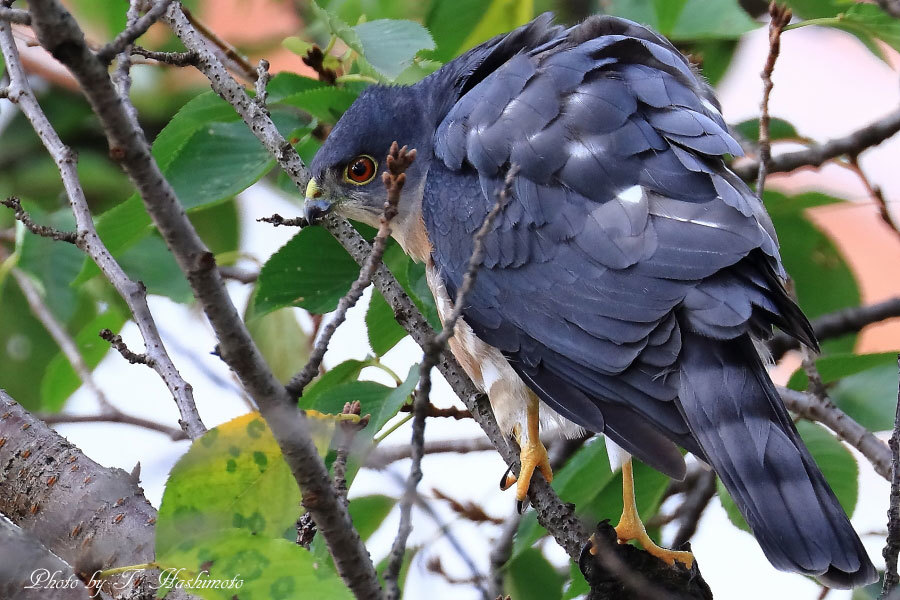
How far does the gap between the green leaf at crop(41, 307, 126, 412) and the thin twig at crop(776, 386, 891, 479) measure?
2387 millimetres

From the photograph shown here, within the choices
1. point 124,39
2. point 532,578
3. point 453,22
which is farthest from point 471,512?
point 124,39

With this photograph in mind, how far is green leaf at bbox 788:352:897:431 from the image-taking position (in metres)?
3.23

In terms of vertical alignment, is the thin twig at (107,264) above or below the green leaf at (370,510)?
above

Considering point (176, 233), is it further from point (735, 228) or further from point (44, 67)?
point (44, 67)

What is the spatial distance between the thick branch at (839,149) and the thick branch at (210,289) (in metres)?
2.82

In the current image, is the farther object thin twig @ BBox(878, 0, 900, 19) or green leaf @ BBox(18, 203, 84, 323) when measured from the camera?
green leaf @ BBox(18, 203, 84, 323)

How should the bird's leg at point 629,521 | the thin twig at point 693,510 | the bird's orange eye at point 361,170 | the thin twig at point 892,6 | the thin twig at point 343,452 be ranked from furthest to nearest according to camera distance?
the thin twig at point 693,510 < the bird's orange eye at point 361,170 < the bird's leg at point 629,521 < the thin twig at point 892,6 < the thin twig at point 343,452

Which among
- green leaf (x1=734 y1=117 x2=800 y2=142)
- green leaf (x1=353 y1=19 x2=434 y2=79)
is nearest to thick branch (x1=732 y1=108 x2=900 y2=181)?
green leaf (x1=734 y1=117 x2=800 y2=142)

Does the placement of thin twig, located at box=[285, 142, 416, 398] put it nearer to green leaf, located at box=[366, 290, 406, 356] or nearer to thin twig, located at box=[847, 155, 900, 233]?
green leaf, located at box=[366, 290, 406, 356]

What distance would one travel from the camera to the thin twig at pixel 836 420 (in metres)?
3.05

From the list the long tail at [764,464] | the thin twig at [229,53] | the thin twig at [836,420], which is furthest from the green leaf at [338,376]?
the thin twig at [836,420]

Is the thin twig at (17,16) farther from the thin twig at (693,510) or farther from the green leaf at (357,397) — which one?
the thin twig at (693,510)

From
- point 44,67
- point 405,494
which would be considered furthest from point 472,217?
point 44,67

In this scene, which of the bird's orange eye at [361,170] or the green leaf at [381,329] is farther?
the bird's orange eye at [361,170]
